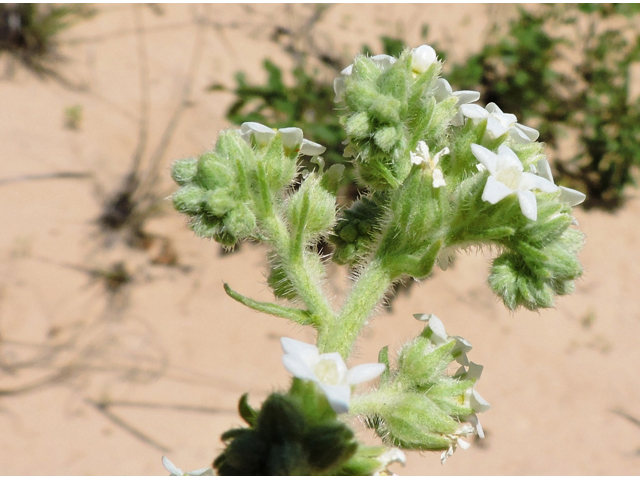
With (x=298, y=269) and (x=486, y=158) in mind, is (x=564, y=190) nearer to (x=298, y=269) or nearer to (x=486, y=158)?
(x=486, y=158)

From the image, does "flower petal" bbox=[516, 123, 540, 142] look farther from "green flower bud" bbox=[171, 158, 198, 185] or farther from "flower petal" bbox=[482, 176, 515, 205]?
"green flower bud" bbox=[171, 158, 198, 185]

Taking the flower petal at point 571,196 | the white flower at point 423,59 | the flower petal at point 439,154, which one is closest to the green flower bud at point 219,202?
the flower petal at point 439,154

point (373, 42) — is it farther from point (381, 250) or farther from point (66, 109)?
point (381, 250)

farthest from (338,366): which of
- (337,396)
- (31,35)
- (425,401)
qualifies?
(31,35)

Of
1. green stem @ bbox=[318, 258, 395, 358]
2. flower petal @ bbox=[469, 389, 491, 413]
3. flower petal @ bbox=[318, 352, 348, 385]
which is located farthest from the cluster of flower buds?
flower petal @ bbox=[318, 352, 348, 385]

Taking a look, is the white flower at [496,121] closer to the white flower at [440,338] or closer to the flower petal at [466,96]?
the flower petal at [466,96]
